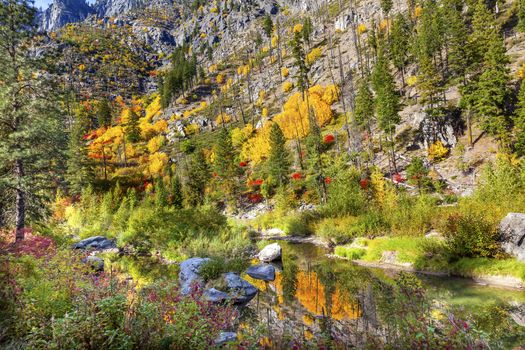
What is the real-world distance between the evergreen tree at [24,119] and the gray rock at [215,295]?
482 inches

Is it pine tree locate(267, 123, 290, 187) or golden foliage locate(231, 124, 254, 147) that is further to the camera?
golden foliage locate(231, 124, 254, 147)

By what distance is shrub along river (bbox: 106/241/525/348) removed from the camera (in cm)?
620

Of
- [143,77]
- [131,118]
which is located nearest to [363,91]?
[131,118]

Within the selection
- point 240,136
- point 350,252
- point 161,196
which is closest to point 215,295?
point 350,252

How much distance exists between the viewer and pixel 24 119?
18000 mm

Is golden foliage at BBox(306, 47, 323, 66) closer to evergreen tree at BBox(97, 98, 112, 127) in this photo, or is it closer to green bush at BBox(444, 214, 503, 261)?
evergreen tree at BBox(97, 98, 112, 127)

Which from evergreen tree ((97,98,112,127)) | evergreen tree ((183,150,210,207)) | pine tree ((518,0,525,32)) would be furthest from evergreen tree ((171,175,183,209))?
pine tree ((518,0,525,32))

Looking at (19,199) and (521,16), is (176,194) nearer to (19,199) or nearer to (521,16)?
(19,199)

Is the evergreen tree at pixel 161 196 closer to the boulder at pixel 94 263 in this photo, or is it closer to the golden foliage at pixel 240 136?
the golden foliage at pixel 240 136

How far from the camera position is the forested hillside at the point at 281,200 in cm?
593

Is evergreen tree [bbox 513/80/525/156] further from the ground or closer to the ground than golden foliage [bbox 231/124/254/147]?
closer to the ground

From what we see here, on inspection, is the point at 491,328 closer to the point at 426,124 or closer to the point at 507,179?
the point at 507,179

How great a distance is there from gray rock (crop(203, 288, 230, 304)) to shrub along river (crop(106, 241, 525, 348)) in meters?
0.90

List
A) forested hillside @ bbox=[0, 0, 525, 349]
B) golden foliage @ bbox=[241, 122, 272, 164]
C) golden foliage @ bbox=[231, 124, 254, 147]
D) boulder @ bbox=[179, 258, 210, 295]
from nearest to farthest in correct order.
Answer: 1. forested hillside @ bbox=[0, 0, 525, 349]
2. boulder @ bbox=[179, 258, 210, 295]
3. golden foliage @ bbox=[241, 122, 272, 164]
4. golden foliage @ bbox=[231, 124, 254, 147]
